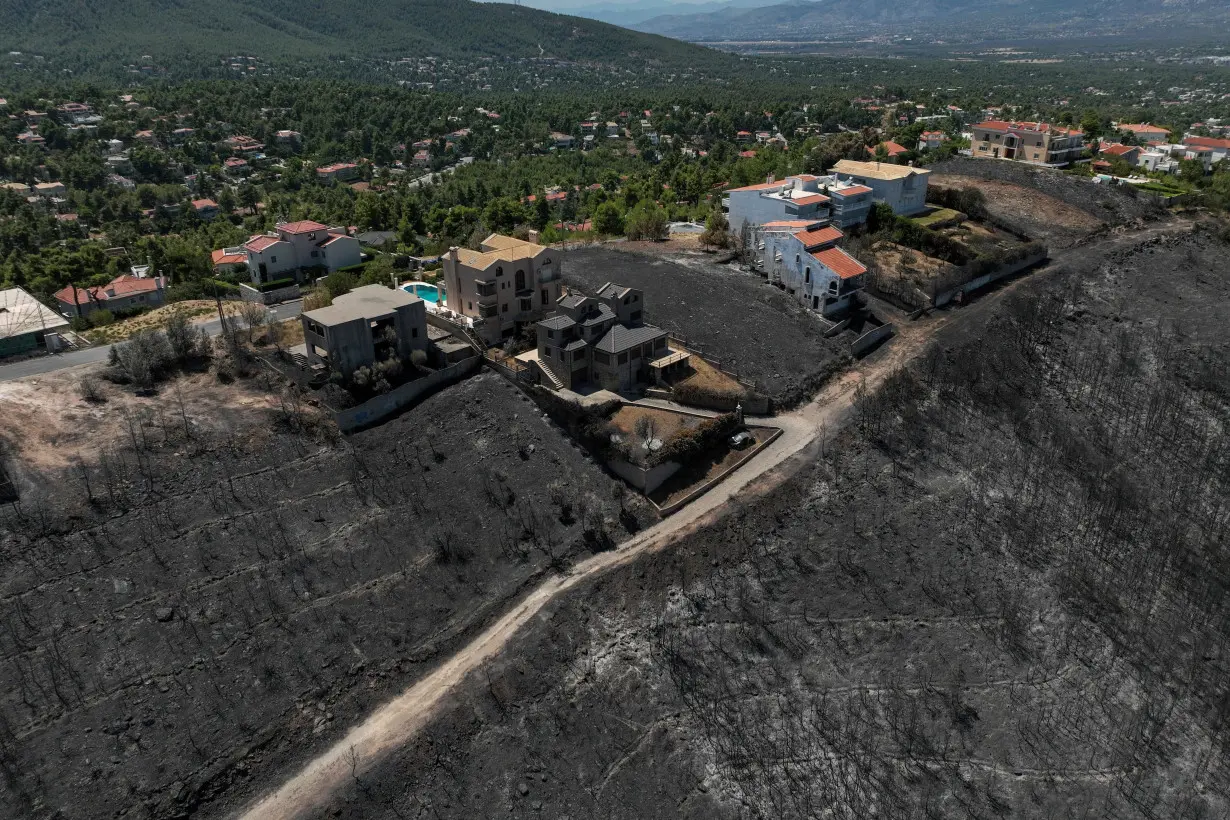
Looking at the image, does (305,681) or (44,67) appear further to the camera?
(44,67)

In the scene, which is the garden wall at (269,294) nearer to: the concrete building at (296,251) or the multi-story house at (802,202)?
the concrete building at (296,251)

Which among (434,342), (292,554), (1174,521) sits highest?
(434,342)

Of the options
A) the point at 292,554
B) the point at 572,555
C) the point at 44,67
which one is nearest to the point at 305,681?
the point at 292,554

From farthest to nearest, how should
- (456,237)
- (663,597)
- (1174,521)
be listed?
(456,237) < (1174,521) < (663,597)

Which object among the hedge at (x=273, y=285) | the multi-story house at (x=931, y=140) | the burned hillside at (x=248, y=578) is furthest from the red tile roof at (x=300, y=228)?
the multi-story house at (x=931, y=140)

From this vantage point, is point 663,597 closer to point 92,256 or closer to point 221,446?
point 221,446

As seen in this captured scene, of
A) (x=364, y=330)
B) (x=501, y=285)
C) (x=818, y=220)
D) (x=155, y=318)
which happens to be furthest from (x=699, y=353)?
(x=155, y=318)
